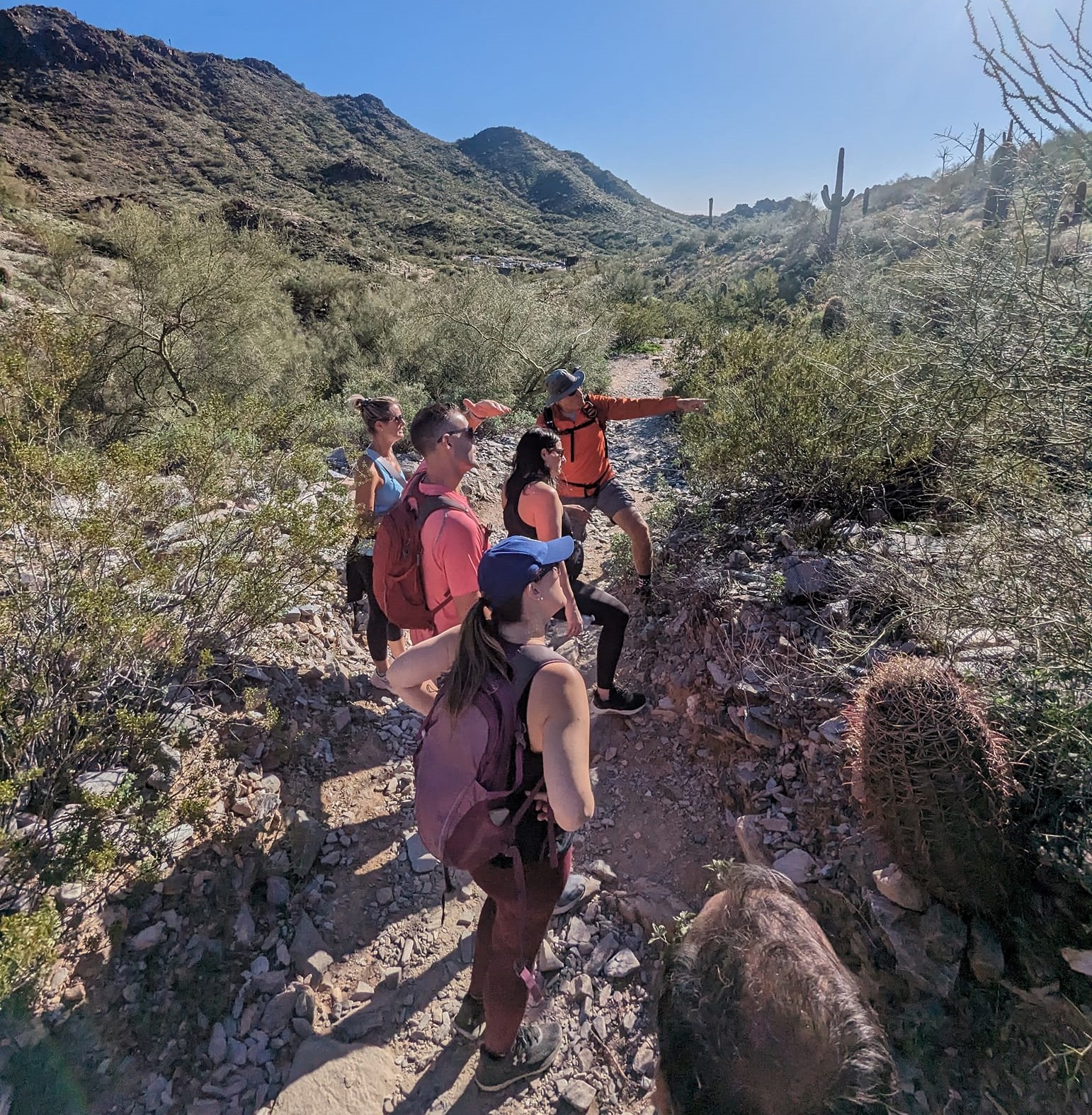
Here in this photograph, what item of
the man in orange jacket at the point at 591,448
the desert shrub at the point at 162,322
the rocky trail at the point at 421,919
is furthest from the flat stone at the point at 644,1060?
the desert shrub at the point at 162,322

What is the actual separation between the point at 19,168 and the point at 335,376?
2469 centimetres

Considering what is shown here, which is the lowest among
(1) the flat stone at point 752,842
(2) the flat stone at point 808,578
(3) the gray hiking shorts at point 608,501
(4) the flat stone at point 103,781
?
(1) the flat stone at point 752,842

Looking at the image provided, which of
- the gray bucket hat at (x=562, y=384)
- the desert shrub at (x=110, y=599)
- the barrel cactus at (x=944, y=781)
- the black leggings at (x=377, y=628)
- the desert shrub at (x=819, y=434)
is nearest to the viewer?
the barrel cactus at (x=944, y=781)

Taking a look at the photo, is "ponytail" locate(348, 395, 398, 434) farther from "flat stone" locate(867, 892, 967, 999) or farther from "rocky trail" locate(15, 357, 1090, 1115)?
"flat stone" locate(867, 892, 967, 999)

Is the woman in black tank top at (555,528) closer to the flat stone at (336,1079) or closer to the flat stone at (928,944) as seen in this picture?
the flat stone at (928,944)

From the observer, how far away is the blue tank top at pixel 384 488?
11.0 ft

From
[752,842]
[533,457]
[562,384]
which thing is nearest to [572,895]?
[752,842]

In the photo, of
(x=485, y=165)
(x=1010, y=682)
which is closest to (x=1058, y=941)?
(x=1010, y=682)

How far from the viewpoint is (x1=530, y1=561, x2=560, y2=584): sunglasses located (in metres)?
1.57

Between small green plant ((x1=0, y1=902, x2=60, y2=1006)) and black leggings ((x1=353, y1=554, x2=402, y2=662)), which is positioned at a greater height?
black leggings ((x1=353, y1=554, x2=402, y2=662))

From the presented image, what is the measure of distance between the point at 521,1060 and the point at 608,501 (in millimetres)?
2871

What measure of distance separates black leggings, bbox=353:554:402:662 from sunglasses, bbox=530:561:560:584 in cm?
183

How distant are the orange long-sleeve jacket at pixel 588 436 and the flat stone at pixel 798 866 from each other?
7.88 ft

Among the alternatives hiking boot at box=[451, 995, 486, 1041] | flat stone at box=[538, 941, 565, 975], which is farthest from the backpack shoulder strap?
flat stone at box=[538, 941, 565, 975]
